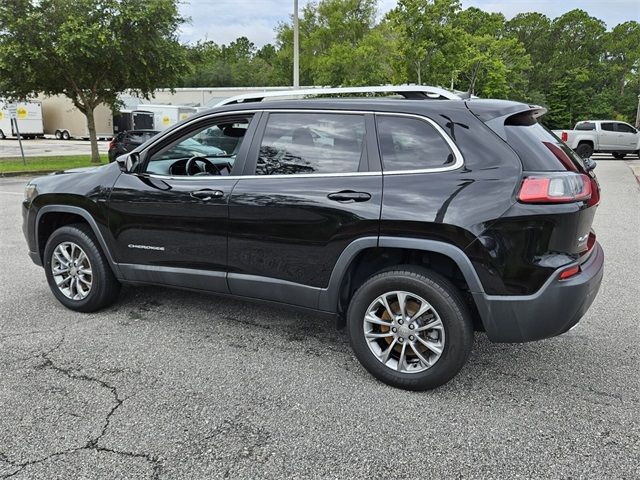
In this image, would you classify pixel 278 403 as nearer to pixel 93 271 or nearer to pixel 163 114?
pixel 93 271

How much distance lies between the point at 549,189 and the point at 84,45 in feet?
59.1

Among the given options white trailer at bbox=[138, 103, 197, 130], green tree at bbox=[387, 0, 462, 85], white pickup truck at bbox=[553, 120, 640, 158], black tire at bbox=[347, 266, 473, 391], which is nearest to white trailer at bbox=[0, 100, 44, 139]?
white trailer at bbox=[138, 103, 197, 130]

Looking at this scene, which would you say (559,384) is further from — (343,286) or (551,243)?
(343,286)

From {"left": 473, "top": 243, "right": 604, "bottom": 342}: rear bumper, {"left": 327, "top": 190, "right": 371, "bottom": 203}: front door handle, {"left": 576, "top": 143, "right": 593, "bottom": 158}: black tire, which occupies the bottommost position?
{"left": 576, "top": 143, "right": 593, "bottom": 158}: black tire

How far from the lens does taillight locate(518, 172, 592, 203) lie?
2844 mm

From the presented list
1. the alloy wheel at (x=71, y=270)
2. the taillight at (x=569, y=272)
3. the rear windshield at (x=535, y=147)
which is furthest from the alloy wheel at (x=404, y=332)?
the alloy wheel at (x=71, y=270)

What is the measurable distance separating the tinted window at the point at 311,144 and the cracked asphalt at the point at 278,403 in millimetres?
1316

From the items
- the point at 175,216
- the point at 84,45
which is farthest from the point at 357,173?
the point at 84,45

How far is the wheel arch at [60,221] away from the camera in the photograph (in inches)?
167

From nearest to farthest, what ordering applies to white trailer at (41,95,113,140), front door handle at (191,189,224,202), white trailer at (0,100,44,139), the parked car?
1. front door handle at (191,189,224,202)
2. the parked car
3. white trailer at (0,100,44,139)
4. white trailer at (41,95,113,140)

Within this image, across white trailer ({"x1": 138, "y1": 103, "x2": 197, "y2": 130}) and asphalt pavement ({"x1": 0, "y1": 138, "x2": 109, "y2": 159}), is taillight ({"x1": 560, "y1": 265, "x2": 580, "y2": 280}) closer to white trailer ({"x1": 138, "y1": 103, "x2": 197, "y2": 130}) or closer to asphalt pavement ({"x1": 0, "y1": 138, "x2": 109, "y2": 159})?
asphalt pavement ({"x1": 0, "y1": 138, "x2": 109, "y2": 159})

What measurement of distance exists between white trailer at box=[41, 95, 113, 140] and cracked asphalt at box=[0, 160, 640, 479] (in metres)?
41.1

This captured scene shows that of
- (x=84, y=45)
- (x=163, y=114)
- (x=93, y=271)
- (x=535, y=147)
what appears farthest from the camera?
(x=163, y=114)

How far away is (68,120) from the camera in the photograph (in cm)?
4400
